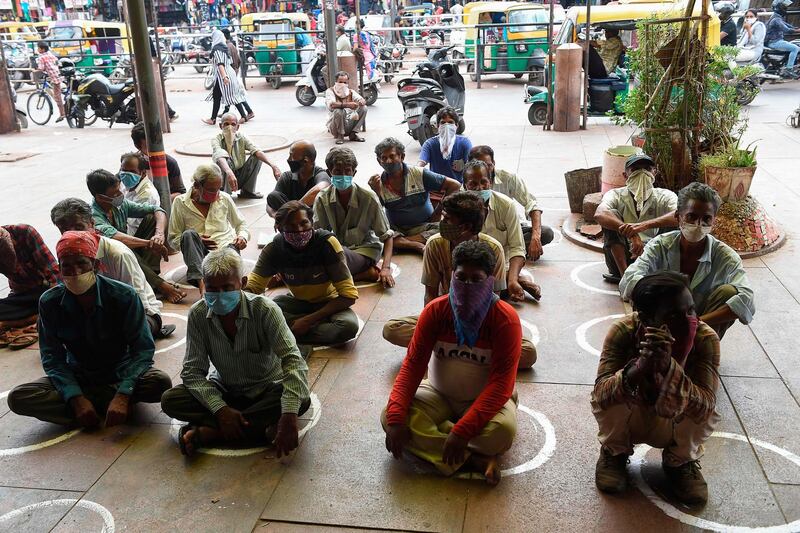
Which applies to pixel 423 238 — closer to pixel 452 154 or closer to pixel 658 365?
pixel 452 154

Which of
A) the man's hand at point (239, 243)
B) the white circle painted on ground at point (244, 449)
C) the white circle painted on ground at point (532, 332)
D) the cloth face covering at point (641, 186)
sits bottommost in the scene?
the white circle painted on ground at point (532, 332)

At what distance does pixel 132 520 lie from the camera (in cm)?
316

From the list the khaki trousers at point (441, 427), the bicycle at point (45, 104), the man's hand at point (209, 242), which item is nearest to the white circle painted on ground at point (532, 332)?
the khaki trousers at point (441, 427)

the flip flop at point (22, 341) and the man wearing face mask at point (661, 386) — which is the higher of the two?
the man wearing face mask at point (661, 386)

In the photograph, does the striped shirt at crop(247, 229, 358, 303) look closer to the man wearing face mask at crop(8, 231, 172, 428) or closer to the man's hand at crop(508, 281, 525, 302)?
the man wearing face mask at crop(8, 231, 172, 428)

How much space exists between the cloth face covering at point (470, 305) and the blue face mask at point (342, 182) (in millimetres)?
2556

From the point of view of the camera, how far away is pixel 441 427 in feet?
11.1

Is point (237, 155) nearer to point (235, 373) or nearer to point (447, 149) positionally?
point (447, 149)

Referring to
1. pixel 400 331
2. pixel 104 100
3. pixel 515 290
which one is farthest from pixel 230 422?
pixel 104 100

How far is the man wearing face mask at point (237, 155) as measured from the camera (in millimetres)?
8094

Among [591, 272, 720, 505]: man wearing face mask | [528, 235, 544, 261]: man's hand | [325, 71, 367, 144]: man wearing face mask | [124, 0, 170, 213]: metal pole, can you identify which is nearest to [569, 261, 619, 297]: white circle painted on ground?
[528, 235, 544, 261]: man's hand

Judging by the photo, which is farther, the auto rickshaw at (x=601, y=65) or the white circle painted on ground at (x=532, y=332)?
the auto rickshaw at (x=601, y=65)

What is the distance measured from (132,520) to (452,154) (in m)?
4.72

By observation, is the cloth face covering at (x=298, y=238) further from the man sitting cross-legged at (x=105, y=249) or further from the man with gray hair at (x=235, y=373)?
the man sitting cross-legged at (x=105, y=249)
